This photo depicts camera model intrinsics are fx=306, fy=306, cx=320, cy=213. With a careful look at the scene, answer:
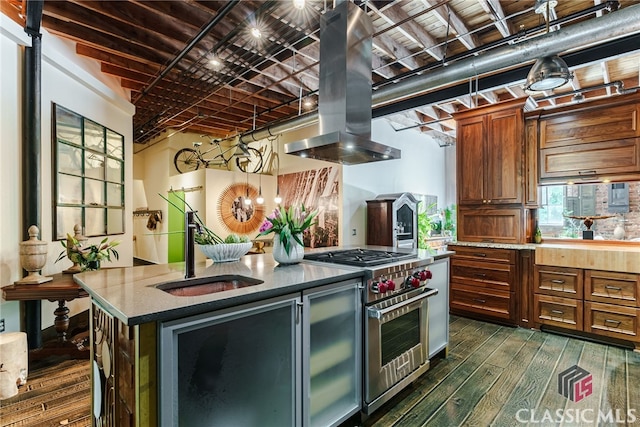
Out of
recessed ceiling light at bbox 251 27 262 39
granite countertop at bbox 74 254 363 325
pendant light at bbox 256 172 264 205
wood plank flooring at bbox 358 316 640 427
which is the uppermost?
recessed ceiling light at bbox 251 27 262 39

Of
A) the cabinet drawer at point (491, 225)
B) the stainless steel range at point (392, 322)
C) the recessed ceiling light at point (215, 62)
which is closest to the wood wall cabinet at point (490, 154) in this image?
the cabinet drawer at point (491, 225)

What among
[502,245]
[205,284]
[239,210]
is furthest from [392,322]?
[239,210]

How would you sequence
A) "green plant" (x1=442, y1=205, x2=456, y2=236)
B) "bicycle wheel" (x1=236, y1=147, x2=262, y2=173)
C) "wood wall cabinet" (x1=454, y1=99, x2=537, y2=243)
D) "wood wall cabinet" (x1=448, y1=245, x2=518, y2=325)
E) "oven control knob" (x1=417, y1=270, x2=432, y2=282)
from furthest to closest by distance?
1. "green plant" (x1=442, y1=205, x2=456, y2=236)
2. "bicycle wheel" (x1=236, y1=147, x2=262, y2=173)
3. "wood wall cabinet" (x1=454, y1=99, x2=537, y2=243)
4. "wood wall cabinet" (x1=448, y1=245, x2=518, y2=325)
5. "oven control knob" (x1=417, y1=270, x2=432, y2=282)

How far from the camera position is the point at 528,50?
2652 mm

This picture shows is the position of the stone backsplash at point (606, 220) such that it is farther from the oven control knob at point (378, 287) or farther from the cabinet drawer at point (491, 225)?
the oven control knob at point (378, 287)

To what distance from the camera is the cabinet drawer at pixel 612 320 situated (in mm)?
3070

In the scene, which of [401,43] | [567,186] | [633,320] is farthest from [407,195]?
[633,320]

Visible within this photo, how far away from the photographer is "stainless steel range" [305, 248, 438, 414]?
2037mm

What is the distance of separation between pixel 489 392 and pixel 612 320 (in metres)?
1.92

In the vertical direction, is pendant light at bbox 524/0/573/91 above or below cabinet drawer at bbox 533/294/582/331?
above

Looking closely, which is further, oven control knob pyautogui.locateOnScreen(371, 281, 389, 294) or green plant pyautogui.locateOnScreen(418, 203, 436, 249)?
green plant pyautogui.locateOnScreen(418, 203, 436, 249)

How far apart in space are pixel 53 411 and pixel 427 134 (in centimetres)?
780

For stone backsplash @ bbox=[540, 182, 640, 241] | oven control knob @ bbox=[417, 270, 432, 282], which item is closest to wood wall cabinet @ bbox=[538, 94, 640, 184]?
stone backsplash @ bbox=[540, 182, 640, 241]

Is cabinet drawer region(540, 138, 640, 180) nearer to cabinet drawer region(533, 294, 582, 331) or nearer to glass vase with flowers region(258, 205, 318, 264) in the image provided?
cabinet drawer region(533, 294, 582, 331)
